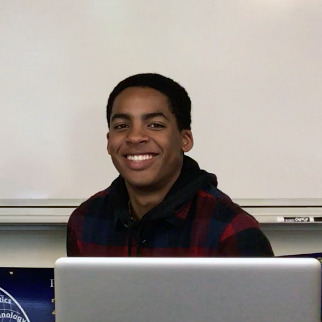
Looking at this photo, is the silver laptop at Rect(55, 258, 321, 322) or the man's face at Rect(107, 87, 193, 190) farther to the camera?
the man's face at Rect(107, 87, 193, 190)

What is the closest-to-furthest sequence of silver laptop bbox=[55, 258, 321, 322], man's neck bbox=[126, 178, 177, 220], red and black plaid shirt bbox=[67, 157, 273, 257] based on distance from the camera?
silver laptop bbox=[55, 258, 321, 322] → red and black plaid shirt bbox=[67, 157, 273, 257] → man's neck bbox=[126, 178, 177, 220]

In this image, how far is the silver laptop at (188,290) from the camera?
0.54 meters

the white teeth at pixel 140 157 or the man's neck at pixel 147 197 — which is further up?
the white teeth at pixel 140 157

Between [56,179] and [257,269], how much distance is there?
1300 millimetres

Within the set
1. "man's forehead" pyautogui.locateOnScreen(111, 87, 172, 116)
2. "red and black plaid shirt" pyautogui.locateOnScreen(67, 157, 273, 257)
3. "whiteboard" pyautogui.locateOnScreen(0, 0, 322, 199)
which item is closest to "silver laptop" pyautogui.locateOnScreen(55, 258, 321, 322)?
"red and black plaid shirt" pyautogui.locateOnScreen(67, 157, 273, 257)

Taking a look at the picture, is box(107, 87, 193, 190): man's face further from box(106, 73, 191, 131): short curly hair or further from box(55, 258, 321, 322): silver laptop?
box(55, 258, 321, 322): silver laptop

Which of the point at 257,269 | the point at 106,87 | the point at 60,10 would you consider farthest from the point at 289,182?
the point at 257,269

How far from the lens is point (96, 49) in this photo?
172 cm

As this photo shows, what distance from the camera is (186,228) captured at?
1.18m

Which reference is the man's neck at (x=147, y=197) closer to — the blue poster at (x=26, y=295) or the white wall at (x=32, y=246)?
the white wall at (x=32, y=246)

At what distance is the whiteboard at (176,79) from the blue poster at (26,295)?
31 centimetres

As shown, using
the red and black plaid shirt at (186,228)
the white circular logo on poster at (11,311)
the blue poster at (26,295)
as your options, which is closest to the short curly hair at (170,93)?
the red and black plaid shirt at (186,228)

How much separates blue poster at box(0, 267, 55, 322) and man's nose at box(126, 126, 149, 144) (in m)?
0.88

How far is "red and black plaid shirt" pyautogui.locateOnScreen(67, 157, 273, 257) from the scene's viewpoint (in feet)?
3.64
